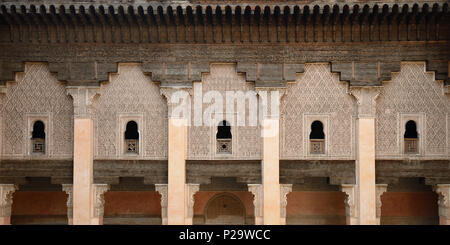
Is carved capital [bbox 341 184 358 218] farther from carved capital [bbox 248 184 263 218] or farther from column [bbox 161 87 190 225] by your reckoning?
column [bbox 161 87 190 225]

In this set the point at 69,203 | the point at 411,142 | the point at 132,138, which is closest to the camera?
the point at 69,203

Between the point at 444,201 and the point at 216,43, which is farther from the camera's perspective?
the point at 216,43

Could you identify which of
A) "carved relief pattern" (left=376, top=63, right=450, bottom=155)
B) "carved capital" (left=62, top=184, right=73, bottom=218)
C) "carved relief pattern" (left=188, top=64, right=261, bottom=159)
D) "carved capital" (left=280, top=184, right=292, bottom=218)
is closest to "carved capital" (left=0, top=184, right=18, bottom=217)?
"carved capital" (left=62, top=184, right=73, bottom=218)

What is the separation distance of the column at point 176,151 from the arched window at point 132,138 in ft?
2.67

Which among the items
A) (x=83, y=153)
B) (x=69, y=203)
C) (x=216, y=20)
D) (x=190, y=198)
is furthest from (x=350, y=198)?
(x=69, y=203)

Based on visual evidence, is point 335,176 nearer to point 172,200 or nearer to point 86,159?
point 172,200

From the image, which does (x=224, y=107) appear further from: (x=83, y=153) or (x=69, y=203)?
(x=69, y=203)

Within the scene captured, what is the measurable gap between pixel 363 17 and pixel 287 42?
63.2 inches

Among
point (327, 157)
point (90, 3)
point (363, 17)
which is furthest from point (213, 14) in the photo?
point (327, 157)

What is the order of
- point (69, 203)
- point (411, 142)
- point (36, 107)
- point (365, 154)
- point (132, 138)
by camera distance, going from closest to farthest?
point (365, 154) < point (69, 203) < point (411, 142) < point (36, 107) < point (132, 138)

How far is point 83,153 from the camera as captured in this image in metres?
9.17

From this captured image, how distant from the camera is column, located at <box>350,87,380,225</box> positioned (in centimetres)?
897

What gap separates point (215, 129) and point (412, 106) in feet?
13.7

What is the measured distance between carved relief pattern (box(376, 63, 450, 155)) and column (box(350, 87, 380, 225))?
9.1 inches
